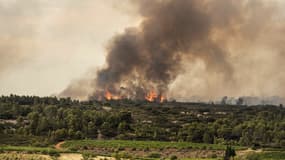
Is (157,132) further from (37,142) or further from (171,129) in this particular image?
(37,142)

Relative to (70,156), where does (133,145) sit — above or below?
above

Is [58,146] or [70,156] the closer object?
[70,156]

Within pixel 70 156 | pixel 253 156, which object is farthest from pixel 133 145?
pixel 253 156

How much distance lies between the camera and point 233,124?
140875 millimetres

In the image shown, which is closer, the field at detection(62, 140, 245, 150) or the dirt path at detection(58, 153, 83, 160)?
the dirt path at detection(58, 153, 83, 160)

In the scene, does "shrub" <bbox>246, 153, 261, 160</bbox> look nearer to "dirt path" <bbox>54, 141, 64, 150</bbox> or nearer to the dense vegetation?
the dense vegetation

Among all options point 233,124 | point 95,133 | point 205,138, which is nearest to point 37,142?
point 95,133

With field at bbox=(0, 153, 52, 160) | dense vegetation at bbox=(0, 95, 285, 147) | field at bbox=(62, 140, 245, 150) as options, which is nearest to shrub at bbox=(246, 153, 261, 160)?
field at bbox=(62, 140, 245, 150)

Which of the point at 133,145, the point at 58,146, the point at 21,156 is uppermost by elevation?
the point at 133,145

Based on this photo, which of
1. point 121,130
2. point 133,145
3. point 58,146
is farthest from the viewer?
point 121,130

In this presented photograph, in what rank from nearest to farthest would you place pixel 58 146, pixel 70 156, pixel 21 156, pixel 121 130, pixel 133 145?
1. pixel 21 156
2. pixel 70 156
3. pixel 133 145
4. pixel 58 146
5. pixel 121 130

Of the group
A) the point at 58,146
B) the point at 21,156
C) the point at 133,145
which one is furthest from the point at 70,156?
the point at 133,145

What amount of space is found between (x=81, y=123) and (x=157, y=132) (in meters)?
21.1

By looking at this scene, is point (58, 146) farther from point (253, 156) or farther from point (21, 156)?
point (253, 156)
